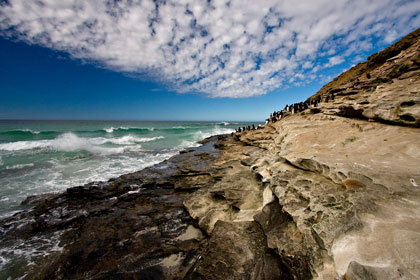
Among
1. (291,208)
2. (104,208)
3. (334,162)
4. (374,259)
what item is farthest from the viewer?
(104,208)

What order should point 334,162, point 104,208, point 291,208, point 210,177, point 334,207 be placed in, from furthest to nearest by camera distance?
point 210,177 → point 104,208 → point 334,162 → point 291,208 → point 334,207

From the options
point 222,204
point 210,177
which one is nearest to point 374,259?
point 222,204

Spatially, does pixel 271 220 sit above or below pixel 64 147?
above

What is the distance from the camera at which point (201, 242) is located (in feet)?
14.7

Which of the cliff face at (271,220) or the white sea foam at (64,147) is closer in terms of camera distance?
the cliff face at (271,220)

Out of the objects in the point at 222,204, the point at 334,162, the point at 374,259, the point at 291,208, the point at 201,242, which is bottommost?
the point at 201,242

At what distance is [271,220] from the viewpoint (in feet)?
13.2

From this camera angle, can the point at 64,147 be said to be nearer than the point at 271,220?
No

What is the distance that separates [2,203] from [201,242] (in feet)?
30.8

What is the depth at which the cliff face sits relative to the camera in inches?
93.8

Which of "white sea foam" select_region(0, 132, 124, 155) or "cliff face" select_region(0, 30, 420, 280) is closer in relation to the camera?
"cliff face" select_region(0, 30, 420, 280)

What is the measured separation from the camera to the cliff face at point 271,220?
93.8 inches

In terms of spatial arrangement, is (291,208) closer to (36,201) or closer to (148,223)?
(148,223)

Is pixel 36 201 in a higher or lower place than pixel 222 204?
lower
